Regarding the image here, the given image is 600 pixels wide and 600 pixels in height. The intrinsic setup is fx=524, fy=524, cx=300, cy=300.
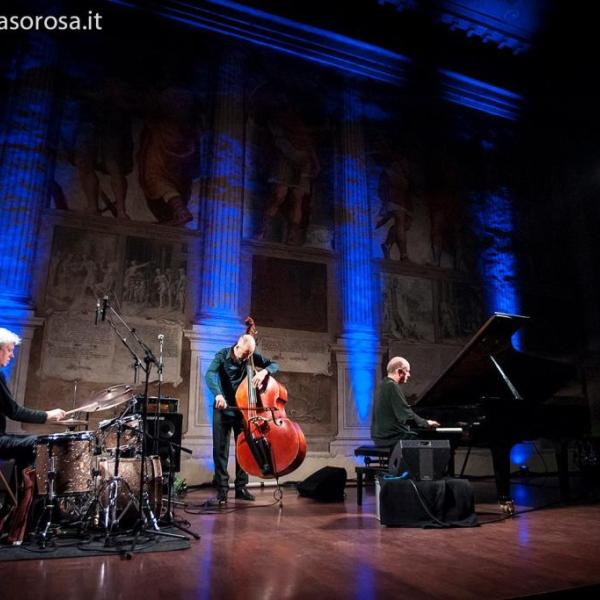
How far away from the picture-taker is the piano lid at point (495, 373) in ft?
15.7

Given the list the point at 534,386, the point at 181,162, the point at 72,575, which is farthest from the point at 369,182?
the point at 72,575

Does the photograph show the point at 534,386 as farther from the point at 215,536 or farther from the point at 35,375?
the point at 35,375

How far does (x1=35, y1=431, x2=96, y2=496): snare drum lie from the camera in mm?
3330

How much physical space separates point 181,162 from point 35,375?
11.7ft

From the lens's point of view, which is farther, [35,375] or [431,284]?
[431,284]

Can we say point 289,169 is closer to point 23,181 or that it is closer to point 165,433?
point 23,181

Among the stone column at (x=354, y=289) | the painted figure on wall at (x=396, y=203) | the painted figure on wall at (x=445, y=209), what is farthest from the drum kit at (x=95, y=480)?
the painted figure on wall at (x=445, y=209)

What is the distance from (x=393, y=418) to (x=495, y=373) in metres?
1.19

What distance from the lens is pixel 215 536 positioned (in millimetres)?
3445

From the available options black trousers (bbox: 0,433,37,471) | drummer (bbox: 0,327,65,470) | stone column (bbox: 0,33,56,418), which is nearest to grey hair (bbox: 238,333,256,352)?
drummer (bbox: 0,327,65,470)

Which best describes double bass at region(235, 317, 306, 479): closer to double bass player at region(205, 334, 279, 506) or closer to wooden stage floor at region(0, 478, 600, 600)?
double bass player at region(205, 334, 279, 506)

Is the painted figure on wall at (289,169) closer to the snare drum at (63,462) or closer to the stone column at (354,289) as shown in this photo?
the stone column at (354,289)

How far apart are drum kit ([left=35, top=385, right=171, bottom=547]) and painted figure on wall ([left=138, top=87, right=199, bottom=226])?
4.17 metres

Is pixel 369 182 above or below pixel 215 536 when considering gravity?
above
